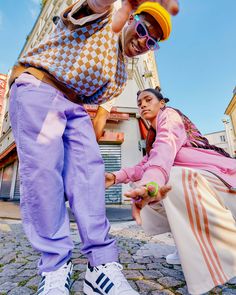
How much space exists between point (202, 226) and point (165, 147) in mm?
472

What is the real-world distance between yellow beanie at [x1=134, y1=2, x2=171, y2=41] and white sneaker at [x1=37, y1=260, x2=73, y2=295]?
1471 millimetres

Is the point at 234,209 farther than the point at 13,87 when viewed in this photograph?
No

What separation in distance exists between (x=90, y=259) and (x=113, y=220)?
3401 mm

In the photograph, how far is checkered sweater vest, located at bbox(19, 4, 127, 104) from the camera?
1.30 meters

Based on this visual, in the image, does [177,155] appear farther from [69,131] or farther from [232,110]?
[232,110]

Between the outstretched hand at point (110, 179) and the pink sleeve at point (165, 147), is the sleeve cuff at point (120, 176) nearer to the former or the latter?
the outstretched hand at point (110, 179)

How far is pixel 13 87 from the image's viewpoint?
1311 millimetres

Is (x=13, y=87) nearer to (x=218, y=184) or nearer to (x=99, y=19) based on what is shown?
(x=99, y=19)

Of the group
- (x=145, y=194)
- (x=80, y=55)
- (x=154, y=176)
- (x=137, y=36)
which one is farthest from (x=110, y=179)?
(x=137, y=36)

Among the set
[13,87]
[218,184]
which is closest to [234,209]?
[218,184]

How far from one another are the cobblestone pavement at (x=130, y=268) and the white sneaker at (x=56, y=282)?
0.23 meters

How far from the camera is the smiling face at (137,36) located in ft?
3.88

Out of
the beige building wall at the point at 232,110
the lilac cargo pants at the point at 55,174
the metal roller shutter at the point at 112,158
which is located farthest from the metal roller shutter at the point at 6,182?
the beige building wall at the point at 232,110

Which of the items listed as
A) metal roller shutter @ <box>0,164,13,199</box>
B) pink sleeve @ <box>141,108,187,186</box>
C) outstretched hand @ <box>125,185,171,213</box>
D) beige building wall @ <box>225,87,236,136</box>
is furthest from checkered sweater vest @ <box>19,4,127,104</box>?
beige building wall @ <box>225,87,236,136</box>
